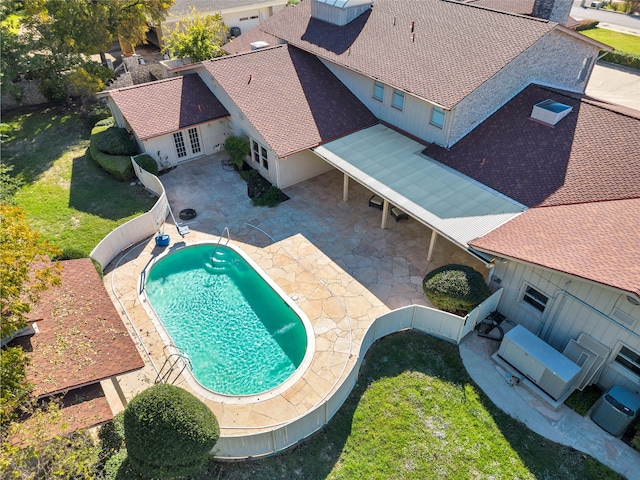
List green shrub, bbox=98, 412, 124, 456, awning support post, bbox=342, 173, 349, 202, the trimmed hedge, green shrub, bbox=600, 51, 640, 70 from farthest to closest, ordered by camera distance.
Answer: green shrub, bbox=600, 51, 640, 70, the trimmed hedge, awning support post, bbox=342, 173, 349, 202, green shrub, bbox=98, 412, 124, 456

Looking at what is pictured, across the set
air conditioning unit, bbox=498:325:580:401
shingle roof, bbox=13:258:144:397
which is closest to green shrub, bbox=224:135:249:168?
shingle roof, bbox=13:258:144:397

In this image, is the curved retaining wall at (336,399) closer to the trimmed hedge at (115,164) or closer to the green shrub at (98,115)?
the trimmed hedge at (115,164)

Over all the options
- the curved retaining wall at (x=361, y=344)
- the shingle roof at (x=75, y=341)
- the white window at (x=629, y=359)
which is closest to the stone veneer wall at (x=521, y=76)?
the curved retaining wall at (x=361, y=344)

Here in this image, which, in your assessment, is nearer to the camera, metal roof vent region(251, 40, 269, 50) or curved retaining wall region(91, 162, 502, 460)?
curved retaining wall region(91, 162, 502, 460)

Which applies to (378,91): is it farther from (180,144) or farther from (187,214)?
(187,214)

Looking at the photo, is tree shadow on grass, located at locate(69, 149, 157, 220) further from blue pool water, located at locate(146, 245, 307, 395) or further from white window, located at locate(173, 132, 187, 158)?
blue pool water, located at locate(146, 245, 307, 395)

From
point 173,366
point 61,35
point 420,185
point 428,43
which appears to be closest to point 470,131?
point 420,185
